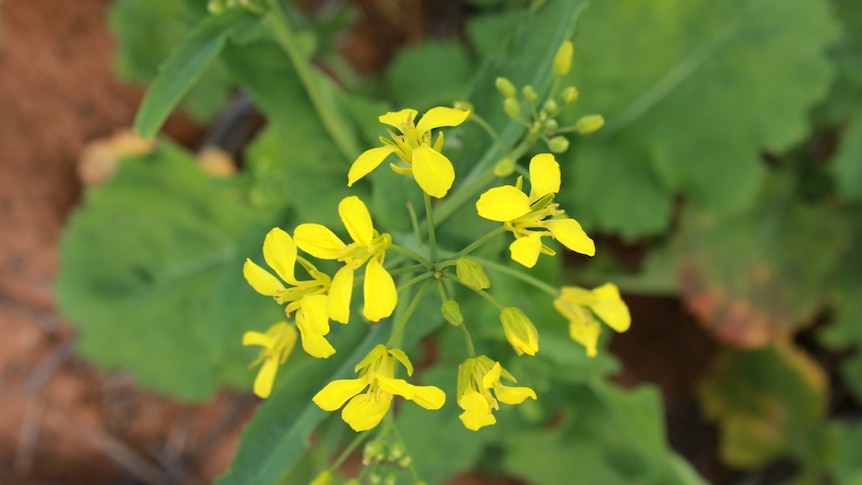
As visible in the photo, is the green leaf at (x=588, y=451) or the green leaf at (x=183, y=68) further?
the green leaf at (x=588, y=451)

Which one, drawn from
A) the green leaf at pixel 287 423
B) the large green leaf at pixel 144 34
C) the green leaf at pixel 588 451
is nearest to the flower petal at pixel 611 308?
the green leaf at pixel 287 423

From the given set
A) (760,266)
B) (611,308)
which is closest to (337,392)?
(611,308)

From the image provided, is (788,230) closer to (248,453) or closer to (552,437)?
(552,437)

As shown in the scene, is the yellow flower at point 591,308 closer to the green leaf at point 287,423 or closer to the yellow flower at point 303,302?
the green leaf at point 287,423

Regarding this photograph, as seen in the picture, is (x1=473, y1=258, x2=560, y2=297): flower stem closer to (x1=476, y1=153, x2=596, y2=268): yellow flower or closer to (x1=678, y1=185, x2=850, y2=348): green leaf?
(x1=476, y1=153, x2=596, y2=268): yellow flower

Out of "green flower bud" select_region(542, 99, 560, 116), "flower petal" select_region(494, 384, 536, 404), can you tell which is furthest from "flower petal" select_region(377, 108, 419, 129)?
"flower petal" select_region(494, 384, 536, 404)

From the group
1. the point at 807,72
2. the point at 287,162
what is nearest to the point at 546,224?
the point at 287,162
